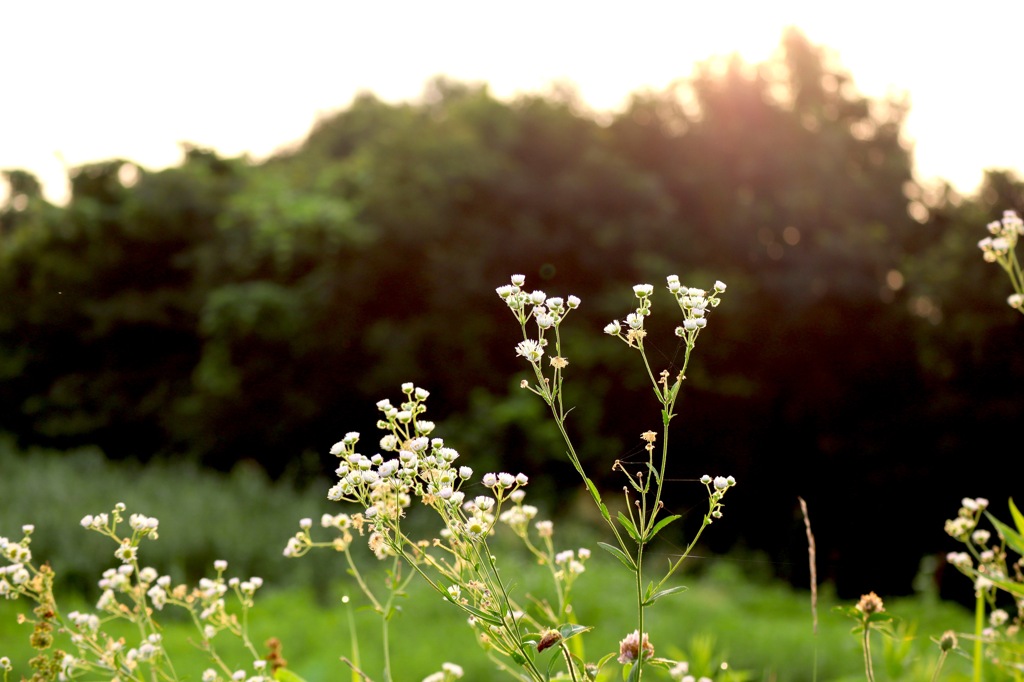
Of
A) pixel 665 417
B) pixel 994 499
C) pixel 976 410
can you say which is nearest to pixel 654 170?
pixel 976 410

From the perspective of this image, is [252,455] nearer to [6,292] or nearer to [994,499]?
[6,292]

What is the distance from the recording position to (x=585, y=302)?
1114 cm

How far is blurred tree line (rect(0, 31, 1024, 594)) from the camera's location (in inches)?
385

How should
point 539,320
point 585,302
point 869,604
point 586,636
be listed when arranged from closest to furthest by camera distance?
point 539,320 → point 869,604 → point 586,636 → point 585,302

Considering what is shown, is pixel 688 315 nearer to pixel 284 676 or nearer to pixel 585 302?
pixel 284 676

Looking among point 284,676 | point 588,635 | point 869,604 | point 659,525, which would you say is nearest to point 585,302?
point 588,635

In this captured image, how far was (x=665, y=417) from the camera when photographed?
123 centimetres

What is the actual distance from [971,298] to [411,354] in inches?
264

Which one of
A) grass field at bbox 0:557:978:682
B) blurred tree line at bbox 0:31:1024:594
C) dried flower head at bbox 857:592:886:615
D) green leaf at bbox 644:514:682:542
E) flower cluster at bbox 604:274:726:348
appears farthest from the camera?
blurred tree line at bbox 0:31:1024:594

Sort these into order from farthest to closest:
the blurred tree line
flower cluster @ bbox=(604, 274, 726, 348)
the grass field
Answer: the blurred tree line < the grass field < flower cluster @ bbox=(604, 274, 726, 348)

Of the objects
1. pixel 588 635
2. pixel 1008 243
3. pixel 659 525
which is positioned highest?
pixel 1008 243

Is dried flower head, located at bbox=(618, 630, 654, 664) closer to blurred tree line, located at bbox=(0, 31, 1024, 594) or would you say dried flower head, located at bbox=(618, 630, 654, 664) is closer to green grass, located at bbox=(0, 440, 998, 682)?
green grass, located at bbox=(0, 440, 998, 682)

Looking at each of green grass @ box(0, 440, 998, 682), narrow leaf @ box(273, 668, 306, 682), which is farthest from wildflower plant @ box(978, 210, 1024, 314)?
narrow leaf @ box(273, 668, 306, 682)

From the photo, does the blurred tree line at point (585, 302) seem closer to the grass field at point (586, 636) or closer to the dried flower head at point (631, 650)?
the grass field at point (586, 636)
